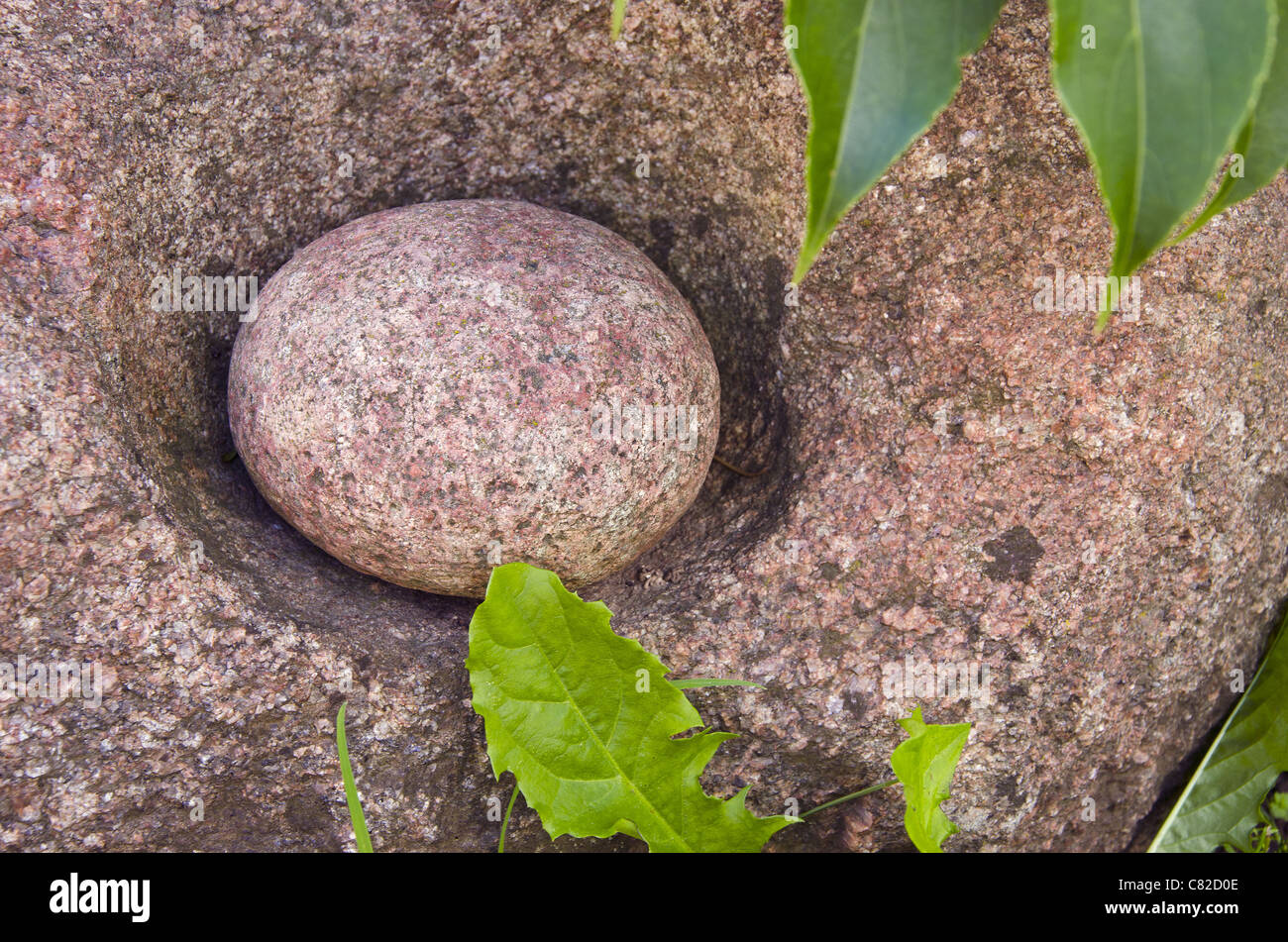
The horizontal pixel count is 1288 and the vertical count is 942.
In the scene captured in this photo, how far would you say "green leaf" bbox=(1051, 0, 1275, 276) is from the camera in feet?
2.55

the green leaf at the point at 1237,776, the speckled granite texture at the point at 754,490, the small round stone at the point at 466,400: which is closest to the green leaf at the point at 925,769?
the speckled granite texture at the point at 754,490

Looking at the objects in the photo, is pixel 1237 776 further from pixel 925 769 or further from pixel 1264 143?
pixel 1264 143

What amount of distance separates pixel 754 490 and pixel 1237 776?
1129mm

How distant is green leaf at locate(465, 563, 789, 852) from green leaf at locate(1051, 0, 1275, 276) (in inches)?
36.8

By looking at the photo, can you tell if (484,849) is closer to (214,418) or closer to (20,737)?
(20,737)

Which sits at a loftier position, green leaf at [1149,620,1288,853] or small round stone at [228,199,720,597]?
small round stone at [228,199,720,597]

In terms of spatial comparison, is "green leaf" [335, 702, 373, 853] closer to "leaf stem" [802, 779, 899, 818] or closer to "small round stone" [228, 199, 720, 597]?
"small round stone" [228, 199, 720, 597]

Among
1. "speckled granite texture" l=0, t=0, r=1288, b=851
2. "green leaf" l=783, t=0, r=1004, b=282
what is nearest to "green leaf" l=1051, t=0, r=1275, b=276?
"green leaf" l=783, t=0, r=1004, b=282

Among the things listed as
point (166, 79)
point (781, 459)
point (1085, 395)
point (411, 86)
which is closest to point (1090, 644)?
point (1085, 395)

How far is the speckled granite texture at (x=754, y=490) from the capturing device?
1.50 m

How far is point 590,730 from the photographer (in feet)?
4.96

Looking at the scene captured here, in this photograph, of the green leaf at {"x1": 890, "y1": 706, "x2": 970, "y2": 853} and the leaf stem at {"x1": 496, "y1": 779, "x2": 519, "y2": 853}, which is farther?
the leaf stem at {"x1": 496, "y1": 779, "x2": 519, "y2": 853}

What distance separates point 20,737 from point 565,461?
939mm

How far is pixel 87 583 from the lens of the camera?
1.47m
